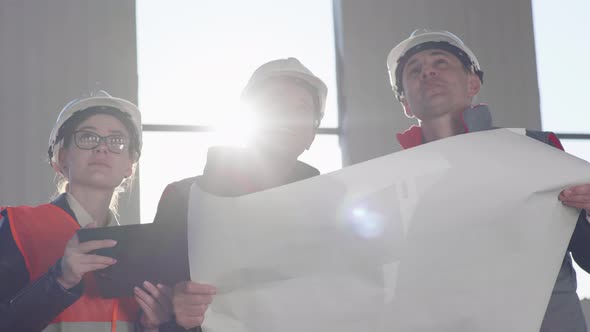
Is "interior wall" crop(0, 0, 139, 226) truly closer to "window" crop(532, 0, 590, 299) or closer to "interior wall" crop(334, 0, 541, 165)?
"interior wall" crop(334, 0, 541, 165)

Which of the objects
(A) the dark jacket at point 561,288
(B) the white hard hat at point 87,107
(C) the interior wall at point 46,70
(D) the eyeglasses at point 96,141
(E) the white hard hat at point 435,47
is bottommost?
(A) the dark jacket at point 561,288

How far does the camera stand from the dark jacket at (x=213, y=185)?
1231mm

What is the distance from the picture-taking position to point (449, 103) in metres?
1.74

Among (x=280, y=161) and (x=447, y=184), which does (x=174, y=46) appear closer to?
(x=280, y=161)

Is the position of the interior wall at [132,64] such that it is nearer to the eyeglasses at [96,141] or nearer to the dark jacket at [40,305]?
the eyeglasses at [96,141]

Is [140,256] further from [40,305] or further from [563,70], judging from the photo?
[563,70]

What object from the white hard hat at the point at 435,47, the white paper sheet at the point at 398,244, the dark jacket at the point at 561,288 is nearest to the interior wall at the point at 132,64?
the white hard hat at the point at 435,47

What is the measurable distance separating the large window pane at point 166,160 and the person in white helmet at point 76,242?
202 cm

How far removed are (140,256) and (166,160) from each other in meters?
2.82

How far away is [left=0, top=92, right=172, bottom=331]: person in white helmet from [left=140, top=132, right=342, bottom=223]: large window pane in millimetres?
2023

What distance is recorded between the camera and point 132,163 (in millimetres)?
1913

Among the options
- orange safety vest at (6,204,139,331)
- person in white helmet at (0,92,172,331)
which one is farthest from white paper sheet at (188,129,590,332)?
orange safety vest at (6,204,139,331)

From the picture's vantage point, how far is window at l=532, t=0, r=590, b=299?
4.99 meters

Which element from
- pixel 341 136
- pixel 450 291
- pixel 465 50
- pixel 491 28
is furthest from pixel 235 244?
pixel 491 28
